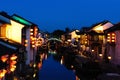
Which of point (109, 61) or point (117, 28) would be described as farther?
point (109, 61)

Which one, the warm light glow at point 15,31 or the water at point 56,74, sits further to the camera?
the water at point 56,74

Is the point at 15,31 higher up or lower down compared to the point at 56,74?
higher up

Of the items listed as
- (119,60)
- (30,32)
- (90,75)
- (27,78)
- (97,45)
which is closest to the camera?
(27,78)

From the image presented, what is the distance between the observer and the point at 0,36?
33.2 m

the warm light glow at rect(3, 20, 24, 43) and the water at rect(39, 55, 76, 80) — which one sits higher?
the warm light glow at rect(3, 20, 24, 43)

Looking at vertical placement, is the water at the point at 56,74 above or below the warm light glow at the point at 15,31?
below

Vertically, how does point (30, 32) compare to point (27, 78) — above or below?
above

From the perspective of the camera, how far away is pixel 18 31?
38.7 metres

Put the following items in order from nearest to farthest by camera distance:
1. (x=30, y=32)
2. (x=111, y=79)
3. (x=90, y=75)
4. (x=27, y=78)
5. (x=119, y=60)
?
(x=111, y=79), (x=27, y=78), (x=90, y=75), (x=119, y=60), (x=30, y=32)

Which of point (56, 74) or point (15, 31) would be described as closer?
point (15, 31)

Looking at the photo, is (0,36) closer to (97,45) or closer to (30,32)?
(30,32)

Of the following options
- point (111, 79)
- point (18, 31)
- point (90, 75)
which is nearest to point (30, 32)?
point (18, 31)

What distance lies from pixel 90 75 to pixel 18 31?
9.18 metres

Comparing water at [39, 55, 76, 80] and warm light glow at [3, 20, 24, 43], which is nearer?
warm light glow at [3, 20, 24, 43]
